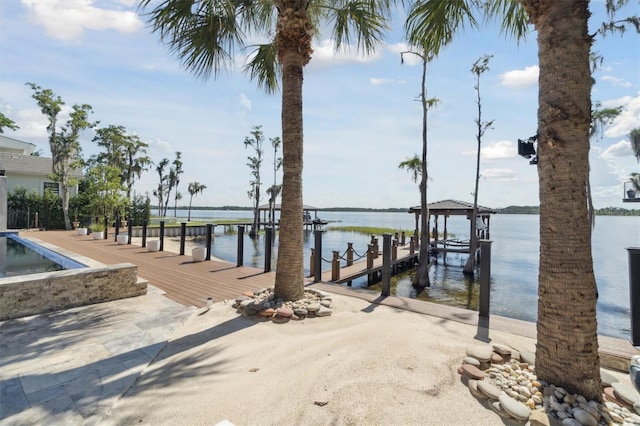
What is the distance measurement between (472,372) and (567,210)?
1651 mm

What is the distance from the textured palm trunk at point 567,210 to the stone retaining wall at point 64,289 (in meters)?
6.49

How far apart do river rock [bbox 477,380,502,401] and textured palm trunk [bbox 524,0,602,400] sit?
1.56ft

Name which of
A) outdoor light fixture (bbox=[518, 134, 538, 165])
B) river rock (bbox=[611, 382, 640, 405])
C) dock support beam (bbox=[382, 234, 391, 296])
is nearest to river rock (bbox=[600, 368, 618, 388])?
river rock (bbox=[611, 382, 640, 405])

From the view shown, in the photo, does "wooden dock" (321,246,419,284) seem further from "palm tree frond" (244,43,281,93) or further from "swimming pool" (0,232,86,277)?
"swimming pool" (0,232,86,277)

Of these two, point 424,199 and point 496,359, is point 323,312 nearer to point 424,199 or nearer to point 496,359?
point 496,359

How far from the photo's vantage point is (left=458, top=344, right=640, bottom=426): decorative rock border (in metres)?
2.33

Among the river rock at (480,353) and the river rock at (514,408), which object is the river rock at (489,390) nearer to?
the river rock at (514,408)

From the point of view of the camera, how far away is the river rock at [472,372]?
288 centimetres

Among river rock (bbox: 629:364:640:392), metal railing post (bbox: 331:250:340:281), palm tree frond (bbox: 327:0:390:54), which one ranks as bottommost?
metal railing post (bbox: 331:250:340:281)

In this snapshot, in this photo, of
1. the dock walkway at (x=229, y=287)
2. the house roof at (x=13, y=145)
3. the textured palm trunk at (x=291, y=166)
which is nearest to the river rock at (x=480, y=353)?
the dock walkway at (x=229, y=287)

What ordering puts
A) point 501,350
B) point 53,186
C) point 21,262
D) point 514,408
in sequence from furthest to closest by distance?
point 53,186
point 21,262
point 501,350
point 514,408

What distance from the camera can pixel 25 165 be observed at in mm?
23438

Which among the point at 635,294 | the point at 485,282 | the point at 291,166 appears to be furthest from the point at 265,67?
the point at 635,294

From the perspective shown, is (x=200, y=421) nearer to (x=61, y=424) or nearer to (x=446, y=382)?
(x=61, y=424)
